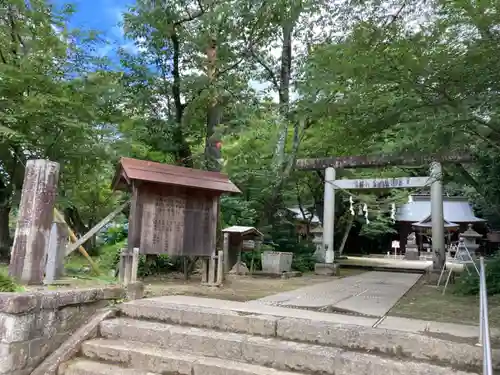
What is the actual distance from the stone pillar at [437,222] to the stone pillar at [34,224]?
31.0 feet

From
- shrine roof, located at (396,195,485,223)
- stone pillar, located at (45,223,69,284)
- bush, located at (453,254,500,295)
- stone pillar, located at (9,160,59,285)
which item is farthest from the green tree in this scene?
shrine roof, located at (396,195,485,223)

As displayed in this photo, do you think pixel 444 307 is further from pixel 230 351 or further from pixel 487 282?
pixel 230 351

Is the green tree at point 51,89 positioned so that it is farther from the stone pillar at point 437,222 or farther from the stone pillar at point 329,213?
the stone pillar at point 437,222

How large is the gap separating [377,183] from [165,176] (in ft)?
27.2

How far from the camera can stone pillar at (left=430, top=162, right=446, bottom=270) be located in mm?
10984

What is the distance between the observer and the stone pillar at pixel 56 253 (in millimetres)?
5238

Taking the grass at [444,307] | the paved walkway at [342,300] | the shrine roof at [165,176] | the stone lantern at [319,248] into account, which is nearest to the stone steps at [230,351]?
the paved walkway at [342,300]

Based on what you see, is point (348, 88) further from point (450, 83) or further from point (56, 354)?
point (56, 354)

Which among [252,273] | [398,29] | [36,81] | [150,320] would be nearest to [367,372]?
[150,320]

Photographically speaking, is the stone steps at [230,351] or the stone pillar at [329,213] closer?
the stone steps at [230,351]

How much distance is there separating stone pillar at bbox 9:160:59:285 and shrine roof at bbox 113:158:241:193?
4.91 ft

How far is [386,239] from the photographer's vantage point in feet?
87.6

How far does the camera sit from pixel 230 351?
3.62 m

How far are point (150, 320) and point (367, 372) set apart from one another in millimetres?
2329
